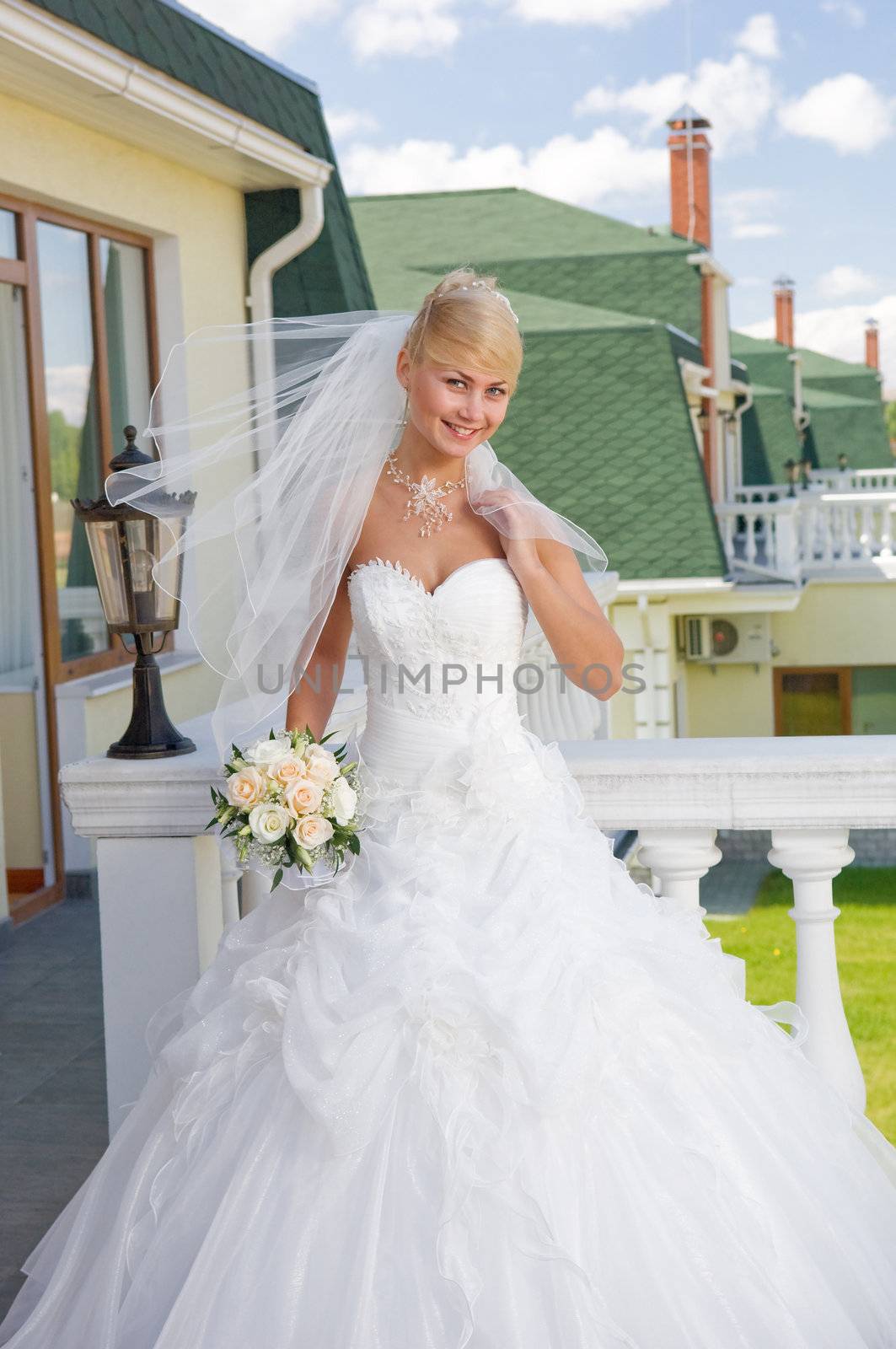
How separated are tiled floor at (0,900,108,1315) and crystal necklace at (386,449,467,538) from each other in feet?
5.76

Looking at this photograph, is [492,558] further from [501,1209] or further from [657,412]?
[657,412]

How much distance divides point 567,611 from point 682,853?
2.08ft

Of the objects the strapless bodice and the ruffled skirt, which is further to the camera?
the strapless bodice

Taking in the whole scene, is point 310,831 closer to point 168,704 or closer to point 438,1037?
point 438,1037

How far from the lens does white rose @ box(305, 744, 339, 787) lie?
2.48 m

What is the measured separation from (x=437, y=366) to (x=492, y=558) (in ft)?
1.22

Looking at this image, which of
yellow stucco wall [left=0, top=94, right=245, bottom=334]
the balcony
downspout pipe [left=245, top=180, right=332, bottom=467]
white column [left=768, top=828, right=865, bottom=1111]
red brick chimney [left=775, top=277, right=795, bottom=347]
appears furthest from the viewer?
red brick chimney [left=775, top=277, right=795, bottom=347]

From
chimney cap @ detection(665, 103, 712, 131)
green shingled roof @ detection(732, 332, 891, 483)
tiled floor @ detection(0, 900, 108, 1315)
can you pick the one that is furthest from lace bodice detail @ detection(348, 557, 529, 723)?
chimney cap @ detection(665, 103, 712, 131)

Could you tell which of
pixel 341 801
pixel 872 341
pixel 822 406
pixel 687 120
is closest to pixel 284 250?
pixel 341 801

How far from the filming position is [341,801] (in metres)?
2.48

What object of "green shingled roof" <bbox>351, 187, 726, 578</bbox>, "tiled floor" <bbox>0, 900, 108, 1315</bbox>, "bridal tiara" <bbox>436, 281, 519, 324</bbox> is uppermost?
"green shingled roof" <bbox>351, 187, 726, 578</bbox>

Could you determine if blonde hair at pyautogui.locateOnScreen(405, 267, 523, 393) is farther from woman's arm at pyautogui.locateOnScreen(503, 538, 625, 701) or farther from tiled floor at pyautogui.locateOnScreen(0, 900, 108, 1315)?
tiled floor at pyautogui.locateOnScreen(0, 900, 108, 1315)

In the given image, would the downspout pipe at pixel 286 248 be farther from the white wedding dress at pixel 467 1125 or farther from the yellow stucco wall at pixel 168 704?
the white wedding dress at pixel 467 1125

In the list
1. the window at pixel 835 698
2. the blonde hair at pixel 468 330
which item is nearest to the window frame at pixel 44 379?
the blonde hair at pixel 468 330
